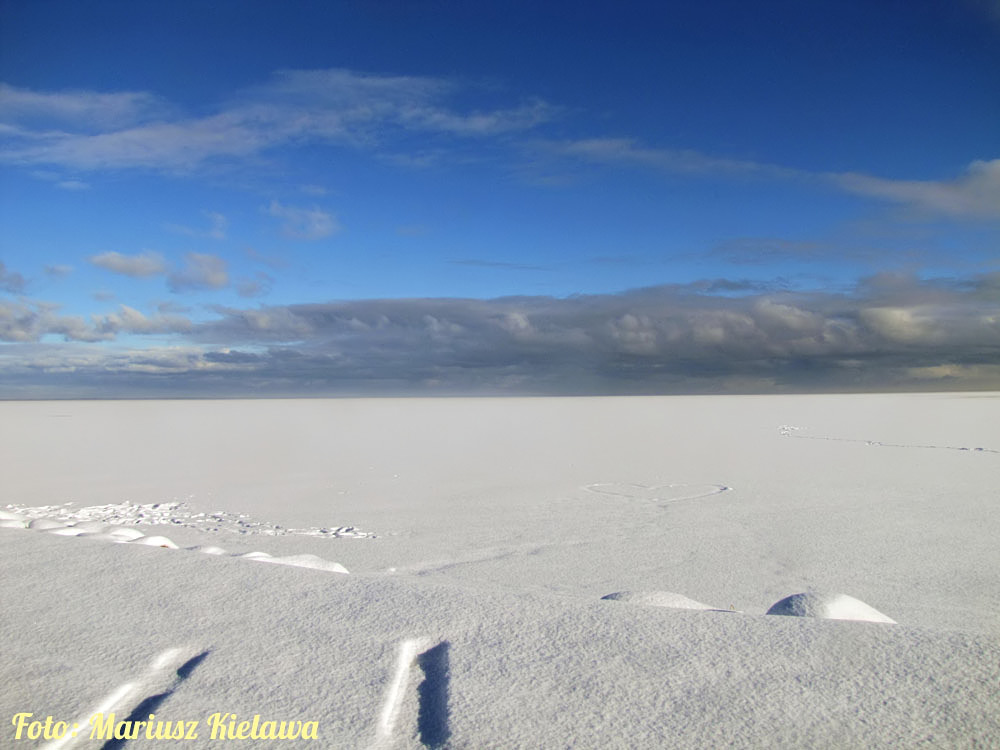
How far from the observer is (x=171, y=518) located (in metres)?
5.48

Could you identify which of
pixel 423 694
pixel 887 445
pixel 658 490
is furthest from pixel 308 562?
pixel 887 445

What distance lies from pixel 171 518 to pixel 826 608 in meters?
4.96

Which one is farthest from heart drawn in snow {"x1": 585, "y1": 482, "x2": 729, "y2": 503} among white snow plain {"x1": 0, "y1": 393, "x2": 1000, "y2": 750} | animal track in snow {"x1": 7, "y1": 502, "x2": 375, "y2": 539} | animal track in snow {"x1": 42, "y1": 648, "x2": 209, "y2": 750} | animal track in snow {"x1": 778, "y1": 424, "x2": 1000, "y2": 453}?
animal track in snow {"x1": 778, "y1": 424, "x2": 1000, "y2": 453}

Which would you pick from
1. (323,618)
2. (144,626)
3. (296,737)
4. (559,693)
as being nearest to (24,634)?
(144,626)

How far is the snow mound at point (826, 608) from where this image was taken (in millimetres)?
2588

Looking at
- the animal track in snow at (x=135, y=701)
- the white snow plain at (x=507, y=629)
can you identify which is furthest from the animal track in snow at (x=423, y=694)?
the animal track in snow at (x=135, y=701)

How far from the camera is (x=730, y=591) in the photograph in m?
3.56

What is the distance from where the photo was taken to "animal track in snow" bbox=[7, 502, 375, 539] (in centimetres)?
497

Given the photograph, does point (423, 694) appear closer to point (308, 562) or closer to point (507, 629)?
point (507, 629)

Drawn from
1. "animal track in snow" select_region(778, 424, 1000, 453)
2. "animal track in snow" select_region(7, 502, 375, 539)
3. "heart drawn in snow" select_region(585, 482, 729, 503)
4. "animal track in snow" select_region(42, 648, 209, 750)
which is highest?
"animal track in snow" select_region(42, 648, 209, 750)

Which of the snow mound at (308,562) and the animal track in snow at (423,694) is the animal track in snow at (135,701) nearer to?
the animal track in snow at (423,694)

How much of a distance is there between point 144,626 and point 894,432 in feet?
54.0

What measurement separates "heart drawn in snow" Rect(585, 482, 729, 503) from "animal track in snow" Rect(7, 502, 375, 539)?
2.82 metres

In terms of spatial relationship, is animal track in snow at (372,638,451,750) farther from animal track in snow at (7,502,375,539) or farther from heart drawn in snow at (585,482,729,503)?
heart drawn in snow at (585,482,729,503)
